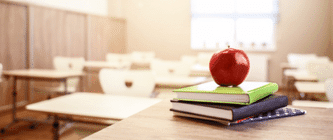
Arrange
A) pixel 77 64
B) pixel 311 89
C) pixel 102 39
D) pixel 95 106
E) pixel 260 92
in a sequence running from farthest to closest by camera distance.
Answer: pixel 102 39 < pixel 77 64 < pixel 311 89 < pixel 95 106 < pixel 260 92

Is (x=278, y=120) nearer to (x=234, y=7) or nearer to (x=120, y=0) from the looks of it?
(x=234, y=7)

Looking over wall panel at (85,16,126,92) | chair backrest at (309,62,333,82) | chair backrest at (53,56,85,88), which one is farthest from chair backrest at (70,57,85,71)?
chair backrest at (309,62,333,82)

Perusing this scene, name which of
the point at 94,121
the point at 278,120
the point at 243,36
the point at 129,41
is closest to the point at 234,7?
the point at 243,36

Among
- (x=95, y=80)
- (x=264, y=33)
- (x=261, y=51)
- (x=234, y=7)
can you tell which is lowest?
(x=95, y=80)

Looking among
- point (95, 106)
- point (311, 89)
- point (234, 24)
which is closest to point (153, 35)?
point (234, 24)

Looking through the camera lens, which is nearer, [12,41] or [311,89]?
[311,89]

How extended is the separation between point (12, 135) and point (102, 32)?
175 inches

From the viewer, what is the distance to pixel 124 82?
2.24m

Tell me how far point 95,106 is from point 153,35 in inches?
283

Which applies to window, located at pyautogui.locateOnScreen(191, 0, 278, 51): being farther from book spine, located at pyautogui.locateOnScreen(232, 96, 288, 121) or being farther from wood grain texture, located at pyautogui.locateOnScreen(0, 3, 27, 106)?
book spine, located at pyautogui.locateOnScreen(232, 96, 288, 121)

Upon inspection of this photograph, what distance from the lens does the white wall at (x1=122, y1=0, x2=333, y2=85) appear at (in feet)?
24.3

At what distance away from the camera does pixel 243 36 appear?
8.03 metres

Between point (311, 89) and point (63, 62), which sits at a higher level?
point (63, 62)

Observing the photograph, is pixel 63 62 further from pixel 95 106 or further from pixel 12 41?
pixel 95 106
